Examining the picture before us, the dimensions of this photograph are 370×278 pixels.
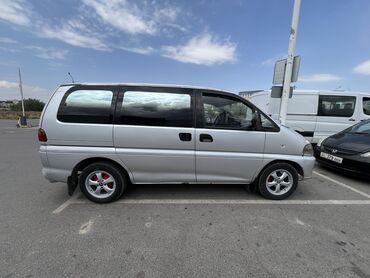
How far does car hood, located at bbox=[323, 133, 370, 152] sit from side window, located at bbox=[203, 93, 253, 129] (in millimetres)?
2898

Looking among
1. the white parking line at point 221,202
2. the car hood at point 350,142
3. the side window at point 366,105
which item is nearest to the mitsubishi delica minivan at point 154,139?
the white parking line at point 221,202

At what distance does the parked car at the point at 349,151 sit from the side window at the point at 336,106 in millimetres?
1797

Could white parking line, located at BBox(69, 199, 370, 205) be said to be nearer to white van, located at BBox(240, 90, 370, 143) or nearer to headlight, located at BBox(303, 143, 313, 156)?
headlight, located at BBox(303, 143, 313, 156)

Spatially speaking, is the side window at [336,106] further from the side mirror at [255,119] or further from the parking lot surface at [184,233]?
the side mirror at [255,119]

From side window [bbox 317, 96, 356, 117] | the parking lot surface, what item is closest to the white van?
side window [bbox 317, 96, 356, 117]

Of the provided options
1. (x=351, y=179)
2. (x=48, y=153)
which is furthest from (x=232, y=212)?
(x=351, y=179)

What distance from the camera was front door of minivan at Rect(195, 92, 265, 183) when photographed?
3.24 m

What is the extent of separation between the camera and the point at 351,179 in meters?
4.71

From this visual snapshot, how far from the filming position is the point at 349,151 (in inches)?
181

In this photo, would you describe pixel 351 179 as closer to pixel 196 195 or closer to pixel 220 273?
pixel 196 195

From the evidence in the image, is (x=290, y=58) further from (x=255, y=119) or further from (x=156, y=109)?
(x=156, y=109)

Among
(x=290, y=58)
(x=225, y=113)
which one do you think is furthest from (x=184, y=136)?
(x=290, y=58)

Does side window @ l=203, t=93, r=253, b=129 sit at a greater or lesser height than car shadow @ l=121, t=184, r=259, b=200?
greater

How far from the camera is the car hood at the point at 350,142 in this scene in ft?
14.8
